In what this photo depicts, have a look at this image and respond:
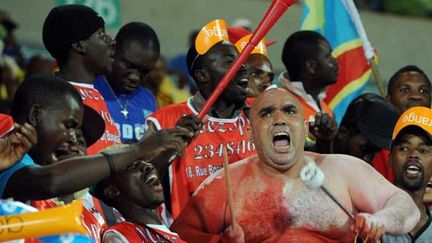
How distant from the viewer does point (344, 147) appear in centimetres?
788

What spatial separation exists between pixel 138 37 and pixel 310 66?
159cm

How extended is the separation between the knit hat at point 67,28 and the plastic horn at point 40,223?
2.90 m

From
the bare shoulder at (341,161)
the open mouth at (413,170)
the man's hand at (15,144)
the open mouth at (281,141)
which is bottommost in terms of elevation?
the open mouth at (413,170)

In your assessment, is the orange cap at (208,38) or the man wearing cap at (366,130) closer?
the orange cap at (208,38)

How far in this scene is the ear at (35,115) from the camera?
5625mm

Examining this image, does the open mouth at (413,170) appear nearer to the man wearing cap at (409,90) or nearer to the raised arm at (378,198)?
the raised arm at (378,198)

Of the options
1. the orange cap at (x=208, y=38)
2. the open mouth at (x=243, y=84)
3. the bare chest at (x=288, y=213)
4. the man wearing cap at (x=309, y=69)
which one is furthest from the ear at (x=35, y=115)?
the man wearing cap at (x=309, y=69)

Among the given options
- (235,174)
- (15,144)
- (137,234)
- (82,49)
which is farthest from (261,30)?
(15,144)

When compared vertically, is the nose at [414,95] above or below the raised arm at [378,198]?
below

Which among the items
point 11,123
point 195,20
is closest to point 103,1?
point 195,20

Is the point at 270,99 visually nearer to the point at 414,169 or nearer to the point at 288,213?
the point at 288,213

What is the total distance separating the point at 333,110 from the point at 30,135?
505 centimetres

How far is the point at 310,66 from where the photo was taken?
9.05m

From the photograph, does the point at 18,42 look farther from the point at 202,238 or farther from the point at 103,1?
the point at 202,238
